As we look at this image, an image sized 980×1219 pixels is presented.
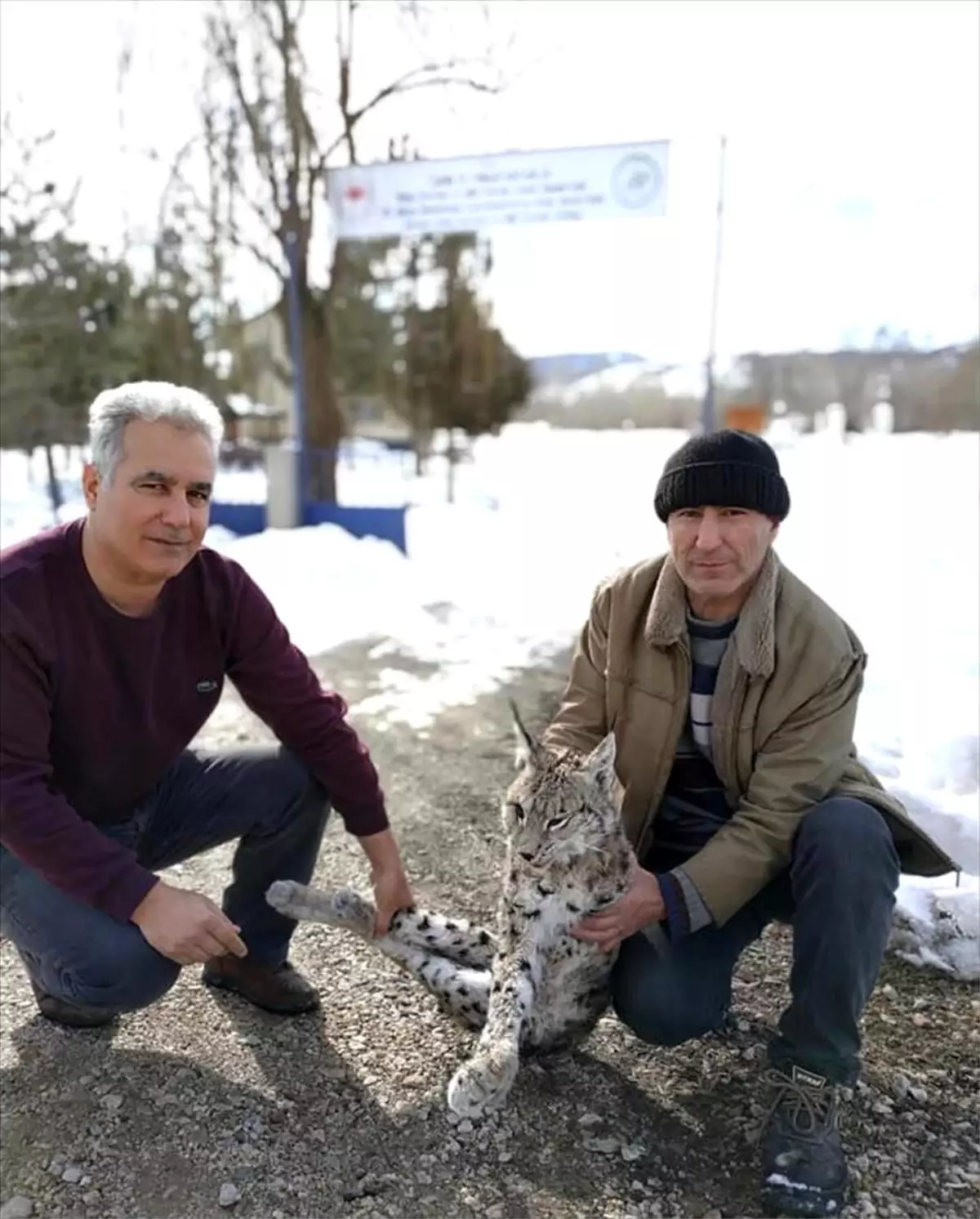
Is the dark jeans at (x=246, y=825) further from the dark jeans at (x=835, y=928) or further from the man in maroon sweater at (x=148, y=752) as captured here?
the dark jeans at (x=835, y=928)

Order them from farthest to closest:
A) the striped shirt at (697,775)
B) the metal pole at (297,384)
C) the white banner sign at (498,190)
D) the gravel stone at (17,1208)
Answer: the metal pole at (297,384), the white banner sign at (498,190), the striped shirt at (697,775), the gravel stone at (17,1208)

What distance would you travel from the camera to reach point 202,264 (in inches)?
677

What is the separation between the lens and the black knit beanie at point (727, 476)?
94.7 inches

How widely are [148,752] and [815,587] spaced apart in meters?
6.88

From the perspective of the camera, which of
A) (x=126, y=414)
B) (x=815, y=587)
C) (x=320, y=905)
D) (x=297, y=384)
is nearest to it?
(x=126, y=414)

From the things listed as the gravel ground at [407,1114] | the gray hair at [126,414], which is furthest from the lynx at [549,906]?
the gray hair at [126,414]

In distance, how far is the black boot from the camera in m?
2.18

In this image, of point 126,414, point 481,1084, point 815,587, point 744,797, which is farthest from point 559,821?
point 815,587

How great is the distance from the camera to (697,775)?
107 inches

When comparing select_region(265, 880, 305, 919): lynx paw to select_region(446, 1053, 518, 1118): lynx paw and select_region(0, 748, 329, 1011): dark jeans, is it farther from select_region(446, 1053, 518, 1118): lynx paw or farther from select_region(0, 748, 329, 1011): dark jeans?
select_region(446, 1053, 518, 1118): lynx paw

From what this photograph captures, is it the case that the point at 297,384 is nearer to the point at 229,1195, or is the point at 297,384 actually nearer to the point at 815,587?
the point at 815,587

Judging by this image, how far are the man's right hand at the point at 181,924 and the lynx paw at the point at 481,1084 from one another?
0.58 m

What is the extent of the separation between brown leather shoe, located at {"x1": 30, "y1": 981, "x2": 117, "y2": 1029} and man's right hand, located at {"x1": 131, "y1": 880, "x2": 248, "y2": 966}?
21.9 inches

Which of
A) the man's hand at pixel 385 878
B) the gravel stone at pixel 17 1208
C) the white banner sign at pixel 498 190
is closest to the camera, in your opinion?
the gravel stone at pixel 17 1208
